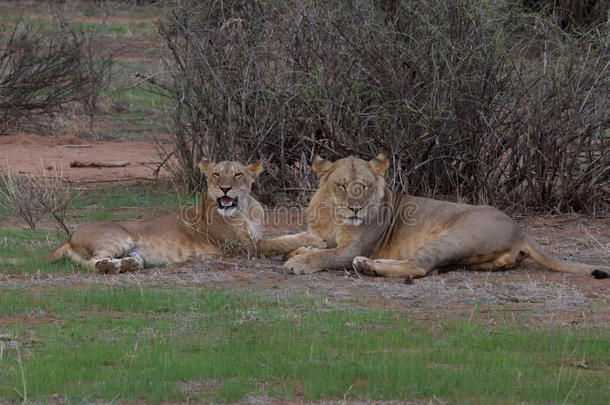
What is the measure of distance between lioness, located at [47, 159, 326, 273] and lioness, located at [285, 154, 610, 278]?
357 mm

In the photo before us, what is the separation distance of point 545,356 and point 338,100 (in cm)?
488

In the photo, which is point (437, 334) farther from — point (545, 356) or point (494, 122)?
point (494, 122)

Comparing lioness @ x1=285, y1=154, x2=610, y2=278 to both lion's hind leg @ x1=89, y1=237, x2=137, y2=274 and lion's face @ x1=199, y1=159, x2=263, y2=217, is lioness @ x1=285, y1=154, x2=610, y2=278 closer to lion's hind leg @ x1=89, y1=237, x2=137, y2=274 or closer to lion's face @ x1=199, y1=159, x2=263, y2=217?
lion's face @ x1=199, y1=159, x2=263, y2=217

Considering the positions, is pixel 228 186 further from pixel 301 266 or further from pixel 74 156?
pixel 74 156

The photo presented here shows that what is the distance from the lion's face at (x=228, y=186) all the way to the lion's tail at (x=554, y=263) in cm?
215

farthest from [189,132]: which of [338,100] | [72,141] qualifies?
[72,141]

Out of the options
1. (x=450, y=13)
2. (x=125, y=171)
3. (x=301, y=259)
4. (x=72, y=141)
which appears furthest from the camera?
(x=72, y=141)

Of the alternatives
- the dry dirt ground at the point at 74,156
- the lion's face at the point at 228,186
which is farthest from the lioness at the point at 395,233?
the dry dirt ground at the point at 74,156

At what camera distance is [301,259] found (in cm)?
760

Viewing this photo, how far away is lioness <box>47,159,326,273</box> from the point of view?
7.83m

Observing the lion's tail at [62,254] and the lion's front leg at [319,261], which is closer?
the lion's front leg at [319,261]

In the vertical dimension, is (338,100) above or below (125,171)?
above

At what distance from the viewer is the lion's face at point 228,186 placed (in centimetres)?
820

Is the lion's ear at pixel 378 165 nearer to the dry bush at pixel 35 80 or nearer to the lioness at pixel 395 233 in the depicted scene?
the lioness at pixel 395 233
